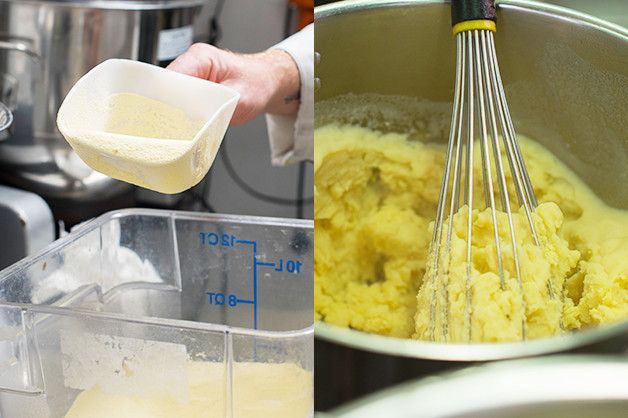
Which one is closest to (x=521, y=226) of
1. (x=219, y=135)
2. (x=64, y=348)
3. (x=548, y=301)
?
(x=548, y=301)

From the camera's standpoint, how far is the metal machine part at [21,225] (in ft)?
1.54

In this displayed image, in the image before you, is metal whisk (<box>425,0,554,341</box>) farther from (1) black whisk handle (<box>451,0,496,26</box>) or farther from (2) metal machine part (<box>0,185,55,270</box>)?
(2) metal machine part (<box>0,185,55,270</box>)

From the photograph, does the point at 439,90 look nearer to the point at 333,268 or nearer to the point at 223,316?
the point at 333,268

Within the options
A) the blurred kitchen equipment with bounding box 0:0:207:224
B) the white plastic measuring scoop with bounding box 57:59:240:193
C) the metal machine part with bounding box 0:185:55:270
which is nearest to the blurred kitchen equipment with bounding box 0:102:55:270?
the metal machine part with bounding box 0:185:55:270

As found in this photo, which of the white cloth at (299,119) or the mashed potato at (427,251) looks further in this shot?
the white cloth at (299,119)

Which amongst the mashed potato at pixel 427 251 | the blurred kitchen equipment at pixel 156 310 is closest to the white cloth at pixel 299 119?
the blurred kitchen equipment at pixel 156 310

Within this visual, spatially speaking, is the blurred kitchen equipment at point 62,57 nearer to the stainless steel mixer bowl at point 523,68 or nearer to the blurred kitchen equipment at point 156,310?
the blurred kitchen equipment at point 156,310

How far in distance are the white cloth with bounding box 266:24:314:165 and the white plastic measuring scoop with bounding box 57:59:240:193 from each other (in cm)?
17

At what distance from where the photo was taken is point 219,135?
27cm

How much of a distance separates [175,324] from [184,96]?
109mm

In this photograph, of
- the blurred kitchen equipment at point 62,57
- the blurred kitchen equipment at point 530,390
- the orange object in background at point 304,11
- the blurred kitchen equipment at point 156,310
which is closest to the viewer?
the blurred kitchen equipment at point 530,390

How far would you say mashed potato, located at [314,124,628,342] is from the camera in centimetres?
20

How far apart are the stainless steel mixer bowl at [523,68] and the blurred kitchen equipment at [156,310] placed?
129 millimetres

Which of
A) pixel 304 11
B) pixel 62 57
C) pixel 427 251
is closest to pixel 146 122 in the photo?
pixel 427 251
